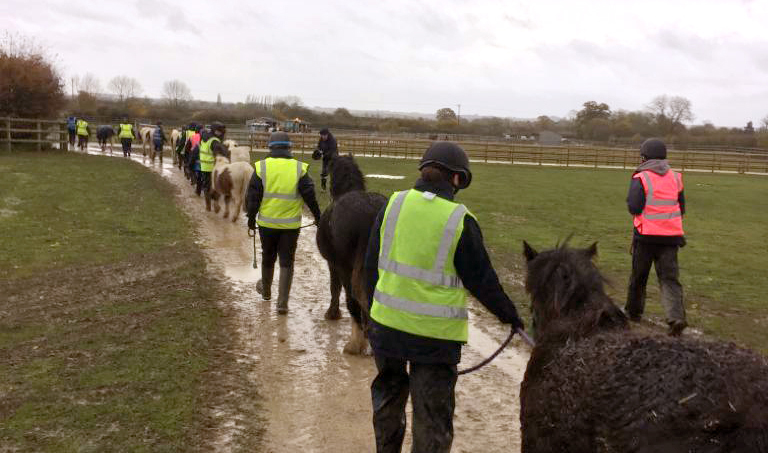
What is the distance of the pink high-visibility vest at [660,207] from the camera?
6785 millimetres

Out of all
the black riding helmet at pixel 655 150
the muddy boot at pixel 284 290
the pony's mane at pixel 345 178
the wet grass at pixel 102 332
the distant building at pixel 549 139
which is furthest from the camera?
the distant building at pixel 549 139

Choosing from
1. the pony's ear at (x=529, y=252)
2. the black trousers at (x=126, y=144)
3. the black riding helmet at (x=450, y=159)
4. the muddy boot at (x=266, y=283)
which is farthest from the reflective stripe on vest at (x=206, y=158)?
the black trousers at (x=126, y=144)

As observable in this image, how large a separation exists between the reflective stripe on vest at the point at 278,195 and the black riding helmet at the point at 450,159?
153 inches

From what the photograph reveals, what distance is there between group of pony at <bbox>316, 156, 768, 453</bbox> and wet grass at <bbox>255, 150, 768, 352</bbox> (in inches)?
13.2

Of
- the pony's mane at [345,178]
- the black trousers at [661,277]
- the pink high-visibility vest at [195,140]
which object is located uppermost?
the pink high-visibility vest at [195,140]

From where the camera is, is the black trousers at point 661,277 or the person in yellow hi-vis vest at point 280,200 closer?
the black trousers at point 661,277

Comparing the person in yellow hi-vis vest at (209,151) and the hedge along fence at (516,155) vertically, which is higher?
the hedge along fence at (516,155)

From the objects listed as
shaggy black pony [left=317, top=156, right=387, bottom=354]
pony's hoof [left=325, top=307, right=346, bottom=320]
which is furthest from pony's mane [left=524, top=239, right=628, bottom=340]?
pony's hoof [left=325, top=307, right=346, bottom=320]

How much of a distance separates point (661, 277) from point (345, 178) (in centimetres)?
369

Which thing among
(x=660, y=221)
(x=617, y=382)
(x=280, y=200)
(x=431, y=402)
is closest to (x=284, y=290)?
(x=280, y=200)

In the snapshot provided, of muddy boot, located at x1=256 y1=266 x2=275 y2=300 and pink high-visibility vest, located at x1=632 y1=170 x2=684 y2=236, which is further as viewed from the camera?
muddy boot, located at x1=256 y1=266 x2=275 y2=300

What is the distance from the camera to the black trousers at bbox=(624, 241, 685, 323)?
6.74m

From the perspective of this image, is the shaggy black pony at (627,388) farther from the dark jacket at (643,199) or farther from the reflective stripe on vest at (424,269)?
the dark jacket at (643,199)

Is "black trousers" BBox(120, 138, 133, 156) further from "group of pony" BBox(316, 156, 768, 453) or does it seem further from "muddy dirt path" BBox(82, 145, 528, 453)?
"group of pony" BBox(316, 156, 768, 453)
